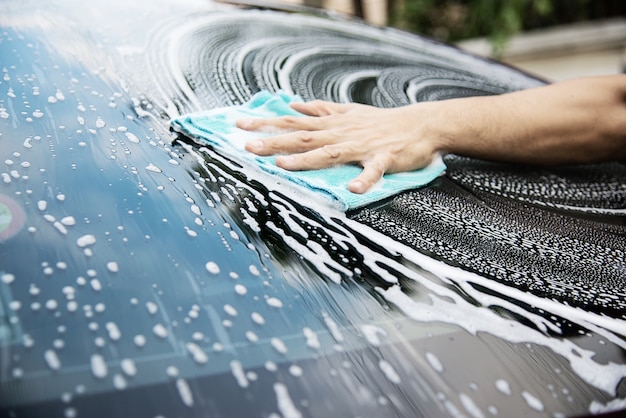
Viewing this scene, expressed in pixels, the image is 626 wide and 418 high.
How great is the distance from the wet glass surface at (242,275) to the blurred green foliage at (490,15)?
4216 mm

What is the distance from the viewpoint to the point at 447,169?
147 centimetres

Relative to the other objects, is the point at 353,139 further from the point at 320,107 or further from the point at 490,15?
the point at 490,15

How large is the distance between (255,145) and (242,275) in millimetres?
425

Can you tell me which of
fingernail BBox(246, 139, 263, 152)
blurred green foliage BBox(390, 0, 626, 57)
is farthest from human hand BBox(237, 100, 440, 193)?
blurred green foliage BBox(390, 0, 626, 57)

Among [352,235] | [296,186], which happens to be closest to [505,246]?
[352,235]

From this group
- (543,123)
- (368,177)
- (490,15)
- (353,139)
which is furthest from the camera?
(490,15)

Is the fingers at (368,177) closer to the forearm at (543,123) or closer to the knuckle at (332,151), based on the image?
the knuckle at (332,151)

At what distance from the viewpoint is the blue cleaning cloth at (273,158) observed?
1.16m

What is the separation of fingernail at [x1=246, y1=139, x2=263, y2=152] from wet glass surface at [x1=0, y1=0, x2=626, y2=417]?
0.19 ft

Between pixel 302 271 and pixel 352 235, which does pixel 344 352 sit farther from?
pixel 352 235

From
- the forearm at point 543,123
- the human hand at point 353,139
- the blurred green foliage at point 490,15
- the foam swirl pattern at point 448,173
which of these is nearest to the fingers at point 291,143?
the human hand at point 353,139

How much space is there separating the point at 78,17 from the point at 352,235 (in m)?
1.08

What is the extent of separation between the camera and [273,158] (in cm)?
124

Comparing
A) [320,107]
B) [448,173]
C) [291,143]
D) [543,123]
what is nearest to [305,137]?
[291,143]
